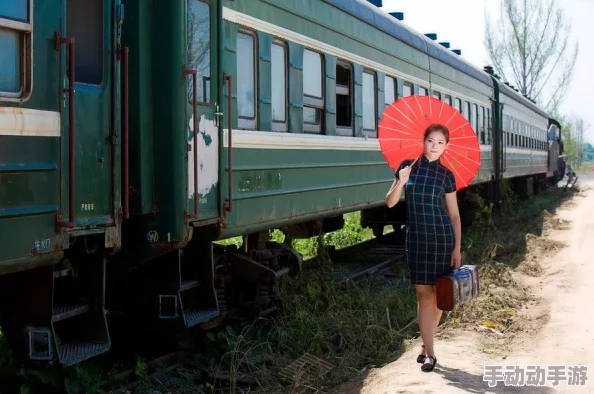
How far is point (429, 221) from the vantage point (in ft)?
19.2

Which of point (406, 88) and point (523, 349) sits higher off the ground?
point (406, 88)

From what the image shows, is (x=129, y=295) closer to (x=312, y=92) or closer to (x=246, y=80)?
(x=246, y=80)

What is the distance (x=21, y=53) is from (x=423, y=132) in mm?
2998

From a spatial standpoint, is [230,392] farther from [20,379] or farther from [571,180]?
[571,180]

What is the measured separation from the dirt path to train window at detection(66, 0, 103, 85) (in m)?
2.83

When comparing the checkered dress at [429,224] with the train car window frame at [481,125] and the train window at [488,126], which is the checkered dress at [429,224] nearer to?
the train car window frame at [481,125]

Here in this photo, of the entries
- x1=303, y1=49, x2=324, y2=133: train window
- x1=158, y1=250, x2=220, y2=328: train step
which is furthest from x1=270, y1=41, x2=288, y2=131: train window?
x1=158, y1=250, x2=220, y2=328: train step

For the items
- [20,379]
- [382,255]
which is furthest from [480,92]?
[20,379]

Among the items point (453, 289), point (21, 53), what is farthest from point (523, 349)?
point (21, 53)

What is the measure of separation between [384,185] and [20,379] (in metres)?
6.15

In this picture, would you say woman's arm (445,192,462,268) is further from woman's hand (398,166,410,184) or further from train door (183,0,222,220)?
train door (183,0,222,220)

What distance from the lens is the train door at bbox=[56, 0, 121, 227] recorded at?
186 inches

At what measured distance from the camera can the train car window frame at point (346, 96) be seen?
9.02 m

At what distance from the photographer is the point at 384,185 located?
10570 mm
